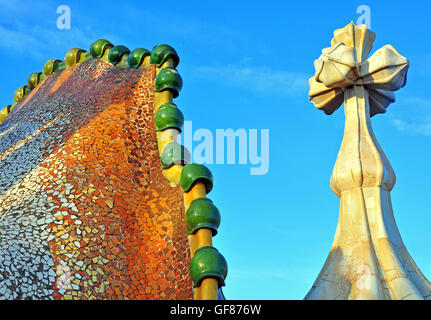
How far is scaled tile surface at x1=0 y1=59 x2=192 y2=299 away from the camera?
5578 mm

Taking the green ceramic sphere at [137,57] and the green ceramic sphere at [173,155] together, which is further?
the green ceramic sphere at [137,57]

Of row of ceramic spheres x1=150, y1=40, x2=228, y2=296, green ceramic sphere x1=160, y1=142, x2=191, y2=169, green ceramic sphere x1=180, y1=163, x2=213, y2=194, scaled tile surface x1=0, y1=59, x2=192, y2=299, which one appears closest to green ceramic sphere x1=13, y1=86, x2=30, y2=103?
scaled tile surface x1=0, y1=59, x2=192, y2=299

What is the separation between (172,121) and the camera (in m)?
7.15

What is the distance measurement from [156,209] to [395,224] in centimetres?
242

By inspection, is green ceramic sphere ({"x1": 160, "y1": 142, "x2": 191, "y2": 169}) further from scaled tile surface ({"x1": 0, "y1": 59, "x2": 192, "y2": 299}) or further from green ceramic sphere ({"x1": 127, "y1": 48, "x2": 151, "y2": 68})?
green ceramic sphere ({"x1": 127, "y1": 48, "x2": 151, "y2": 68})

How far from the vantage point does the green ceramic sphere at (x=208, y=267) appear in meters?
5.53

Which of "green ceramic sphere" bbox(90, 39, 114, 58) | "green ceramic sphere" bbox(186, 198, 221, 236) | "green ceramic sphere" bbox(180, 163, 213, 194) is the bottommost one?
"green ceramic sphere" bbox(186, 198, 221, 236)

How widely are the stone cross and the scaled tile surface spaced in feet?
5.22

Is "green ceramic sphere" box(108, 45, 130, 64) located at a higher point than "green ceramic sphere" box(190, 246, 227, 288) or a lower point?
higher

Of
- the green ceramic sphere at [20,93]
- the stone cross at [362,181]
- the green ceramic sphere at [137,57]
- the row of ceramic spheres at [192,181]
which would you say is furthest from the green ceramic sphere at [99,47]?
the stone cross at [362,181]

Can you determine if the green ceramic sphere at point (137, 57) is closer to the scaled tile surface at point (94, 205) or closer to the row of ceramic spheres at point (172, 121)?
the row of ceramic spheres at point (172, 121)
